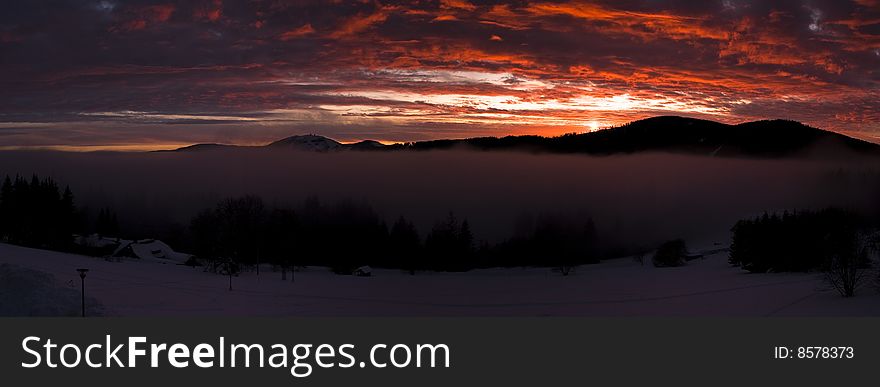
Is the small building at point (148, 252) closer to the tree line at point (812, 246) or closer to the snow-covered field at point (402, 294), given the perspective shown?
the snow-covered field at point (402, 294)

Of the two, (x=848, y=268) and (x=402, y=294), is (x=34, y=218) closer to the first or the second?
(x=402, y=294)

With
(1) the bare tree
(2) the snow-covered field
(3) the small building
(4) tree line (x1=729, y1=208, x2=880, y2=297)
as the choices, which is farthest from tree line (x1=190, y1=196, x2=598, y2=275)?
(1) the bare tree

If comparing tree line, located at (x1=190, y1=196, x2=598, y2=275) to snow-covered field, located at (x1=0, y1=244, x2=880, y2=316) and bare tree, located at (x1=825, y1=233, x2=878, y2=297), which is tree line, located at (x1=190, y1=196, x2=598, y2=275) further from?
bare tree, located at (x1=825, y1=233, x2=878, y2=297)

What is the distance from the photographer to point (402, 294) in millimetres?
60250

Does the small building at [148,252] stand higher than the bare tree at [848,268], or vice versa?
the bare tree at [848,268]

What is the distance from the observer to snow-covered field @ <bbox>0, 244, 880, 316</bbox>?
41.9 meters

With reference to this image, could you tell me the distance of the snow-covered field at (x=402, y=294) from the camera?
41.9 m

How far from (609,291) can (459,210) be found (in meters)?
134

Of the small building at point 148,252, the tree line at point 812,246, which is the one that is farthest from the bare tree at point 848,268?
the small building at point 148,252

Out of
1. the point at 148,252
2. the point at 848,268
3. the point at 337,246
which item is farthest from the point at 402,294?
the point at 148,252

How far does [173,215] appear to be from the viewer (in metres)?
196

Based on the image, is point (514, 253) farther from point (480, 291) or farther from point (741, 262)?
point (480, 291)

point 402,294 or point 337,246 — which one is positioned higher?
point 402,294

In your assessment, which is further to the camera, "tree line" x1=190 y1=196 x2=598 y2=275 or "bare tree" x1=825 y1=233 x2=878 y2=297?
"tree line" x1=190 y1=196 x2=598 y2=275
